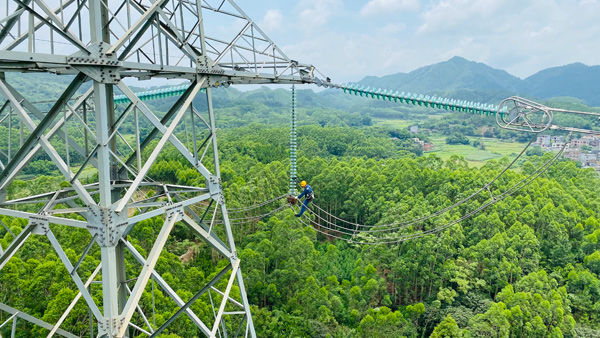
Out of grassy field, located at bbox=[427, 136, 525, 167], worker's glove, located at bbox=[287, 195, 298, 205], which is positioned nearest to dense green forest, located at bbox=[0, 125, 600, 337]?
worker's glove, located at bbox=[287, 195, 298, 205]

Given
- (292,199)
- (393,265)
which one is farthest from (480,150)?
(292,199)

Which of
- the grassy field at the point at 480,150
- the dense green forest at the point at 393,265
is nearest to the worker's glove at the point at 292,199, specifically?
the dense green forest at the point at 393,265

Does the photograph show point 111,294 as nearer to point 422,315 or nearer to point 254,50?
point 254,50

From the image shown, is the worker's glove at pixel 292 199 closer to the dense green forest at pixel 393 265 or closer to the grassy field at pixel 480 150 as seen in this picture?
the dense green forest at pixel 393 265

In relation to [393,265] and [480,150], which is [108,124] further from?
[480,150]

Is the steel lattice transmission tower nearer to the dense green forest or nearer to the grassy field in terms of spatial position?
the dense green forest

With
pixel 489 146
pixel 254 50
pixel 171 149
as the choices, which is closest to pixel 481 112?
pixel 254 50
